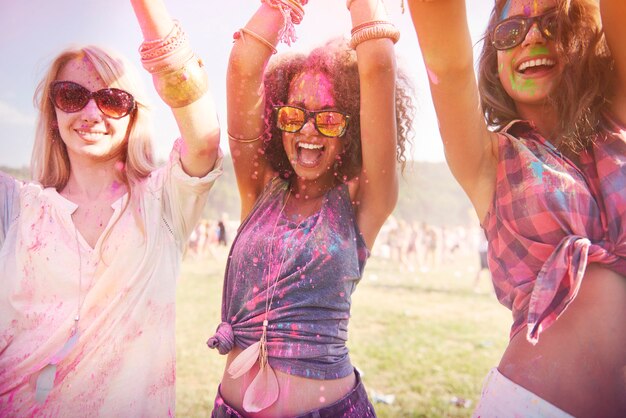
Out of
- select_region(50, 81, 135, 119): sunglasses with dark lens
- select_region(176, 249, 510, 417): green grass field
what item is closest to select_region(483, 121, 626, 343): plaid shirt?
select_region(50, 81, 135, 119): sunglasses with dark lens

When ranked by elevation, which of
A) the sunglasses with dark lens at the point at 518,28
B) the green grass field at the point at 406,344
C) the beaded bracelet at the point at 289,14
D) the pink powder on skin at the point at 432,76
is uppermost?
the beaded bracelet at the point at 289,14

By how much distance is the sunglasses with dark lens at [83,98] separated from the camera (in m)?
2.04

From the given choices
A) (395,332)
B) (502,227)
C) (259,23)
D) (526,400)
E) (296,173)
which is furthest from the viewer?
(395,332)

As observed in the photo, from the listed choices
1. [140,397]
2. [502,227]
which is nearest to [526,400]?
[502,227]

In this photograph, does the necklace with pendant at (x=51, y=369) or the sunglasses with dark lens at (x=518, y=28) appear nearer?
the sunglasses with dark lens at (x=518, y=28)

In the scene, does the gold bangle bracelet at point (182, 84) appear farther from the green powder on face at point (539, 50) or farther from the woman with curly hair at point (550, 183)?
the green powder on face at point (539, 50)

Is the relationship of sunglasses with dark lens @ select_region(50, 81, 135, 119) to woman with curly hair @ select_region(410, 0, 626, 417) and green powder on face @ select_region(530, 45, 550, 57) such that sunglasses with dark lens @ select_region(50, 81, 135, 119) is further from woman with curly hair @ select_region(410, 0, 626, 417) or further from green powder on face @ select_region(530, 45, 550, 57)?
green powder on face @ select_region(530, 45, 550, 57)

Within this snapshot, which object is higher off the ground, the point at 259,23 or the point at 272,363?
the point at 259,23

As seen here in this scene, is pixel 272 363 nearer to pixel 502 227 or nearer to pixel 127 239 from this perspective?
pixel 127 239

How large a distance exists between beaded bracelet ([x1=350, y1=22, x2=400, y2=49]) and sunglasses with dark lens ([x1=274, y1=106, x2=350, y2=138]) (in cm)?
28

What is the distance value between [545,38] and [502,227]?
0.65 m

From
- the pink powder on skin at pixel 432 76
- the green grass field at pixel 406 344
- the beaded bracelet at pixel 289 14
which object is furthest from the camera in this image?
the green grass field at pixel 406 344

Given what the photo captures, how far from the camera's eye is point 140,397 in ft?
6.61

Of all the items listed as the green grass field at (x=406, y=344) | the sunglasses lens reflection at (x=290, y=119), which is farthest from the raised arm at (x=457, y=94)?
the green grass field at (x=406, y=344)
